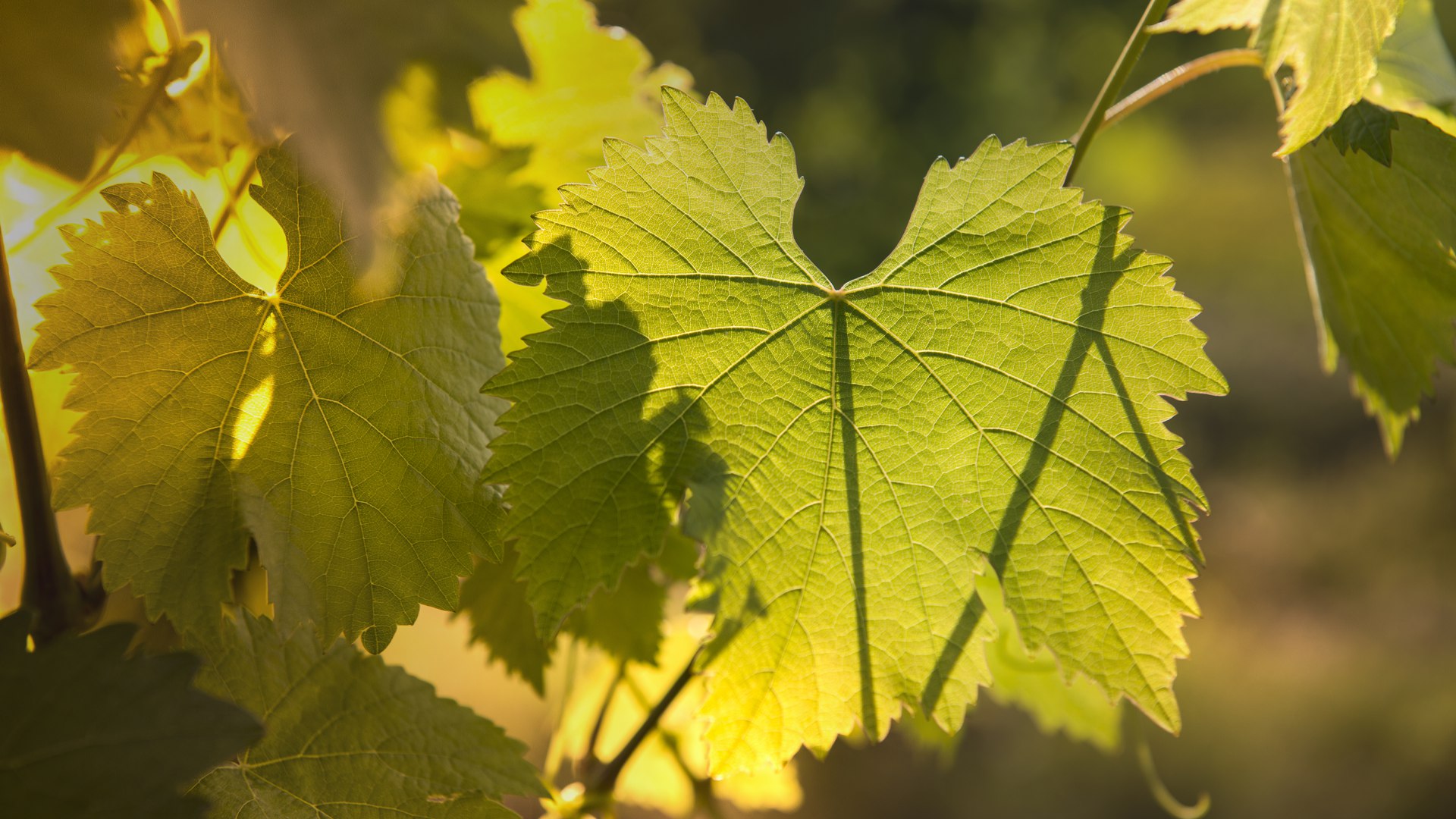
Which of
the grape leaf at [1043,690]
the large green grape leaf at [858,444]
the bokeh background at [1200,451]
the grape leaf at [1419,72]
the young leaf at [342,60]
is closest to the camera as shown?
the young leaf at [342,60]

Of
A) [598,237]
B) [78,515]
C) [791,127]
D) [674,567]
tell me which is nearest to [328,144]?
[598,237]

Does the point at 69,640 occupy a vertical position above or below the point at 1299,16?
below

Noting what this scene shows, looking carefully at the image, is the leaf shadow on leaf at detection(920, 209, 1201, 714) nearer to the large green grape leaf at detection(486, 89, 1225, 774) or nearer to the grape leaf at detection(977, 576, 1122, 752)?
the large green grape leaf at detection(486, 89, 1225, 774)

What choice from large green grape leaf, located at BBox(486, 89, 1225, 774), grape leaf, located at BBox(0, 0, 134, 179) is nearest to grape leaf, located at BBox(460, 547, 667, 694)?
large green grape leaf, located at BBox(486, 89, 1225, 774)

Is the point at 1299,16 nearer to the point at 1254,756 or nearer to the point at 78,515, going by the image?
the point at 78,515

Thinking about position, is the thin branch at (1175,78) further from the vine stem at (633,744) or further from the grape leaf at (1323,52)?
the vine stem at (633,744)

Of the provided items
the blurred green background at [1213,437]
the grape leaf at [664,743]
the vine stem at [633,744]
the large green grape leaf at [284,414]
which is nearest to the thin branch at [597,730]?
the vine stem at [633,744]
